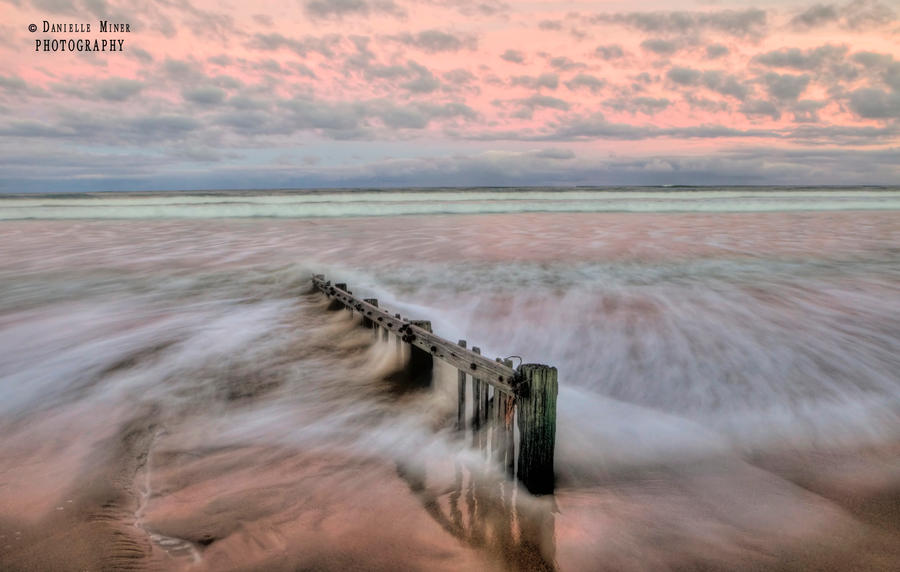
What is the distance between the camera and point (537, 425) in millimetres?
3701

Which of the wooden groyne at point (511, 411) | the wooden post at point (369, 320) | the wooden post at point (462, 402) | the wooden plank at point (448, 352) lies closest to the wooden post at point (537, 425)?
the wooden groyne at point (511, 411)

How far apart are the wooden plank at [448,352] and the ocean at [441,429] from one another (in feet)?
1.47

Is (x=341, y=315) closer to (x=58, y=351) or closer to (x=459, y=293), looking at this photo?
(x=459, y=293)

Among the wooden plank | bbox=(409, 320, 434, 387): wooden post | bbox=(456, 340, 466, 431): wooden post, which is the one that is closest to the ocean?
bbox=(456, 340, 466, 431): wooden post

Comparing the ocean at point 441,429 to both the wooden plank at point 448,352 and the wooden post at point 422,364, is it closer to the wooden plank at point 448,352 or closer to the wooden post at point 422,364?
the wooden post at point 422,364

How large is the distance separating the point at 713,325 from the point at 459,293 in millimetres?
4715

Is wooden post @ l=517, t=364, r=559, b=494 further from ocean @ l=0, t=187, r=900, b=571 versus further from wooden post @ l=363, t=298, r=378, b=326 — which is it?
wooden post @ l=363, t=298, r=378, b=326

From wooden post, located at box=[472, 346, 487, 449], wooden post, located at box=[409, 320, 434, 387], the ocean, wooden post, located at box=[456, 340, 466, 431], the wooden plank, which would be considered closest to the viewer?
the ocean

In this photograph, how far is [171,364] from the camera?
21.6 ft

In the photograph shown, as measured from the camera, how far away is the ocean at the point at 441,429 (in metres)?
3.34

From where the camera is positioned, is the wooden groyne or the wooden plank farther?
the wooden plank

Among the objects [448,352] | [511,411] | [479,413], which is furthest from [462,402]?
[511,411]

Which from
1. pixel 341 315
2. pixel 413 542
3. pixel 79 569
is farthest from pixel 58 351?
pixel 413 542

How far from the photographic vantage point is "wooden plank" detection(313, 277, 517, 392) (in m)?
3.96
